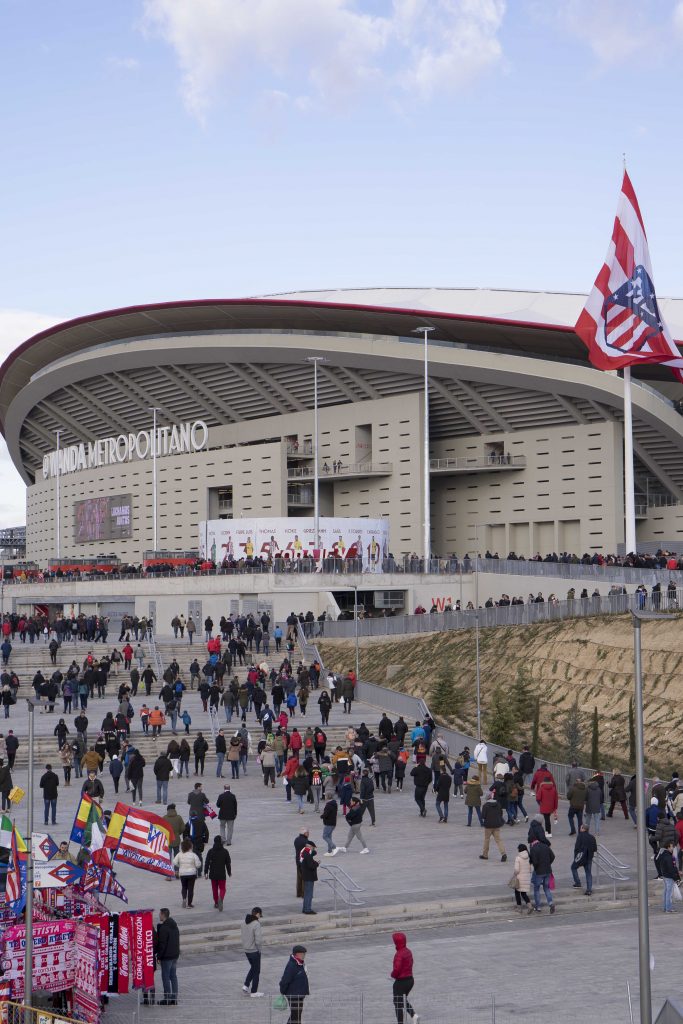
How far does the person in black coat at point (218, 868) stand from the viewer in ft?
60.4

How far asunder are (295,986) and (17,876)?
10.4ft

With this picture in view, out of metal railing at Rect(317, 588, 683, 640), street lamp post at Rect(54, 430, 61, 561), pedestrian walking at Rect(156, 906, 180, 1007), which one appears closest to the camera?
pedestrian walking at Rect(156, 906, 180, 1007)

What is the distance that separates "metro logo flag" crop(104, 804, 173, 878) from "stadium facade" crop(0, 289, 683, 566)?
150 feet

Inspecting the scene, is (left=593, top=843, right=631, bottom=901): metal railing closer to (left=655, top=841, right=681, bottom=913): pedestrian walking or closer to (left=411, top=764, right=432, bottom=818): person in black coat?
(left=655, top=841, right=681, bottom=913): pedestrian walking

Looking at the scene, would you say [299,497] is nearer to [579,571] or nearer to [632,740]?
[579,571]

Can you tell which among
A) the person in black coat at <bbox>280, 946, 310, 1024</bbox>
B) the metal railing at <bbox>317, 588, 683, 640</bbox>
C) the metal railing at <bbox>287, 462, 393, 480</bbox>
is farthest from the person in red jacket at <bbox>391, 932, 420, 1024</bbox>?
the metal railing at <bbox>287, 462, 393, 480</bbox>

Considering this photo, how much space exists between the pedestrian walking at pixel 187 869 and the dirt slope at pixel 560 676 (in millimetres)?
14732

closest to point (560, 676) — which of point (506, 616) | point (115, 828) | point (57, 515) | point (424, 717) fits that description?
point (424, 717)

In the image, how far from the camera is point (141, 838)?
16125 millimetres

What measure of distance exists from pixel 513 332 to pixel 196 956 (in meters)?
48.2

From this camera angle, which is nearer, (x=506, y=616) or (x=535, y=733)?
(x=535, y=733)

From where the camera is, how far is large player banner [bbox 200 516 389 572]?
5634cm

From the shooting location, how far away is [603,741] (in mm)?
33281

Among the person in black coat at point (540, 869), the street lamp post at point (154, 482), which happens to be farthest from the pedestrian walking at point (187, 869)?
the street lamp post at point (154, 482)
